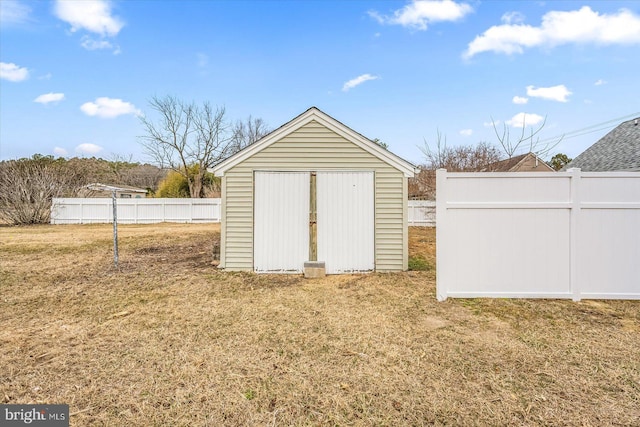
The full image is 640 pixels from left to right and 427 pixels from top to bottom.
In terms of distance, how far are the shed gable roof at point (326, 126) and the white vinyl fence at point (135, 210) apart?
1413 cm

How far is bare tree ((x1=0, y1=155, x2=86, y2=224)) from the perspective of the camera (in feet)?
57.7

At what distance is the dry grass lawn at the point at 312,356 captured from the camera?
215 cm

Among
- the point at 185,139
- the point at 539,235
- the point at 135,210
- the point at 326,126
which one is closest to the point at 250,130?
the point at 185,139

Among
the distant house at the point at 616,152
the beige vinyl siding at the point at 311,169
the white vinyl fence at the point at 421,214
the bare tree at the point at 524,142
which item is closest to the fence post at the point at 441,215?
the beige vinyl siding at the point at 311,169

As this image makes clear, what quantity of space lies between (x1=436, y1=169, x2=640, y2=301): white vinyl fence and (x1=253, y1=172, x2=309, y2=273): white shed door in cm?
300

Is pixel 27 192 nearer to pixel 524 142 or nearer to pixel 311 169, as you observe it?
pixel 311 169

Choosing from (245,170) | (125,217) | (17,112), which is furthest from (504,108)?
(17,112)

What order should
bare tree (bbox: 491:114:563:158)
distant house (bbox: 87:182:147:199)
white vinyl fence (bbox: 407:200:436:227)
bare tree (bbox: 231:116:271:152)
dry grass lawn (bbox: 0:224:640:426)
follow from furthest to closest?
bare tree (bbox: 231:116:271:152), distant house (bbox: 87:182:147:199), white vinyl fence (bbox: 407:200:436:227), bare tree (bbox: 491:114:563:158), dry grass lawn (bbox: 0:224:640:426)

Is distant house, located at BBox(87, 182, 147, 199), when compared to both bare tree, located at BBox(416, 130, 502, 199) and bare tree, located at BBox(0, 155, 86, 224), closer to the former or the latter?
bare tree, located at BBox(0, 155, 86, 224)

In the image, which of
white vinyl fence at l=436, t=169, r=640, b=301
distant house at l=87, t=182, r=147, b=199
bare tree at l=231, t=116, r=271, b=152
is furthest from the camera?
bare tree at l=231, t=116, r=271, b=152

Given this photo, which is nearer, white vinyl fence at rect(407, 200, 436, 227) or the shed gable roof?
the shed gable roof

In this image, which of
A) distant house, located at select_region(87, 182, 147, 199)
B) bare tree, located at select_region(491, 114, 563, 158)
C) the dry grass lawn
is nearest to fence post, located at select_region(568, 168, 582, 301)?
the dry grass lawn

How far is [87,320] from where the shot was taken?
13.0ft

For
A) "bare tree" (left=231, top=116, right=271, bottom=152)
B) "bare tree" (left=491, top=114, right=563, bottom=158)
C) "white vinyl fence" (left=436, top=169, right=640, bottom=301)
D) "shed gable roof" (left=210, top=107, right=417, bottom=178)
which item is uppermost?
"bare tree" (left=231, top=116, right=271, bottom=152)
